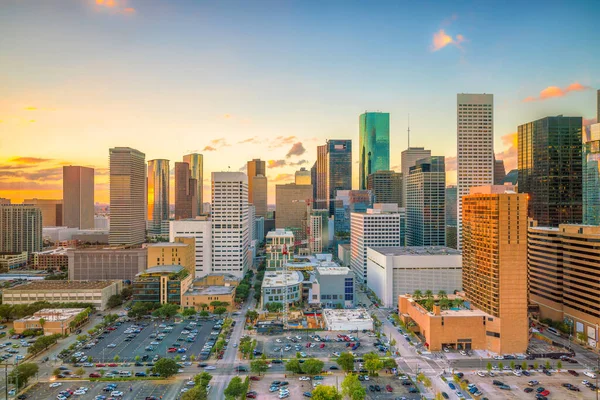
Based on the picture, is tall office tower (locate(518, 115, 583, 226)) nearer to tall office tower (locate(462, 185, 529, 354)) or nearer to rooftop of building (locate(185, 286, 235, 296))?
tall office tower (locate(462, 185, 529, 354))

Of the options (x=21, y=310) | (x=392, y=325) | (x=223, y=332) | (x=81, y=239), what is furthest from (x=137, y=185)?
(x=392, y=325)

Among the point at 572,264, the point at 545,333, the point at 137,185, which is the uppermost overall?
the point at 137,185

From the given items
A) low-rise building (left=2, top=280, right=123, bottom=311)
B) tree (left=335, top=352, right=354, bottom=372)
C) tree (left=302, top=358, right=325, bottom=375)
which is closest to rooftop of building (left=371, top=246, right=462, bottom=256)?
tree (left=335, top=352, right=354, bottom=372)

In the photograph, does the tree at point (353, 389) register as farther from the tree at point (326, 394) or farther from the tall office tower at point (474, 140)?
the tall office tower at point (474, 140)

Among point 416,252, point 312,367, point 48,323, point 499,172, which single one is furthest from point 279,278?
point 499,172

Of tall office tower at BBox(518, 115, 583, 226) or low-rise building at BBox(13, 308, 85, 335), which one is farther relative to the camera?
tall office tower at BBox(518, 115, 583, 226)

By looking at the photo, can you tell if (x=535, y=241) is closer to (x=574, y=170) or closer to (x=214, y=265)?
(x=574, y=170)
